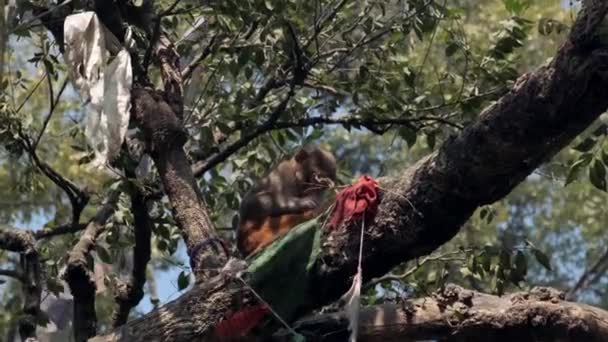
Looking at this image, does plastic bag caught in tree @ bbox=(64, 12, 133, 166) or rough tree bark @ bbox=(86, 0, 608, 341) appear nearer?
rough tree bark @ bbox=(86, 0, 608, 341)

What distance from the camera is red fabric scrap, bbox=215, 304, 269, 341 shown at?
433cm

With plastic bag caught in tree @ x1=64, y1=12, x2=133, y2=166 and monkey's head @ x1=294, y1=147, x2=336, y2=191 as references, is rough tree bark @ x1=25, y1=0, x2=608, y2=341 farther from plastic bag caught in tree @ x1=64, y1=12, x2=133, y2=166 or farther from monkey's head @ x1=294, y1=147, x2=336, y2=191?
monkey's head @ x1=294, y1=147, x2=336, y2=191

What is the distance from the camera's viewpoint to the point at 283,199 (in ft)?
25.2

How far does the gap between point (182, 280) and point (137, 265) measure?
0.31 meters

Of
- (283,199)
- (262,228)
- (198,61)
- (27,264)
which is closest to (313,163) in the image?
(283,199)

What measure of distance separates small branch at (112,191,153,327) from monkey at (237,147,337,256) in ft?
3.14

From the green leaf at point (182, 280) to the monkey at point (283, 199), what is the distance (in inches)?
41.5

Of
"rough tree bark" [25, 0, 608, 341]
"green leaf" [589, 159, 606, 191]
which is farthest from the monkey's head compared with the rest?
"green leaf" [589, 159, 606, 191]

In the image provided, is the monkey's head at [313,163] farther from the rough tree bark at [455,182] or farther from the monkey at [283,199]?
the rough tree bark at [455,182]

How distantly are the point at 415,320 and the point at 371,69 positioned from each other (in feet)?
Result: 7.17

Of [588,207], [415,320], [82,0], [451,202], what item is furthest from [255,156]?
[588,207]

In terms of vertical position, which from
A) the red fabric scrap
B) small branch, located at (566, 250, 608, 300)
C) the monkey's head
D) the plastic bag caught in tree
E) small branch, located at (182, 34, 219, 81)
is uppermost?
the monkey's head

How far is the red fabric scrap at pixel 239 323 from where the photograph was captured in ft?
14.2

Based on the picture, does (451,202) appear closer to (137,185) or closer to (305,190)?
(137,185)
